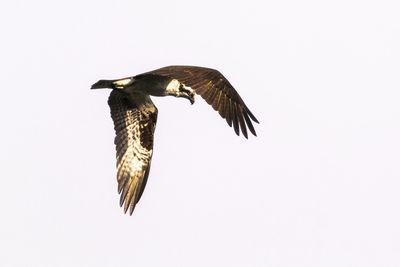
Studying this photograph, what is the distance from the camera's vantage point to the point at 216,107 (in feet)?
41.3

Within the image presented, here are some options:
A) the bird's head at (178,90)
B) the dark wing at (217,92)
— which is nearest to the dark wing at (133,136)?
the bird's head at (178,90)

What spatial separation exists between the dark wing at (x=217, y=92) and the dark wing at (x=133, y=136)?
216 centimetres

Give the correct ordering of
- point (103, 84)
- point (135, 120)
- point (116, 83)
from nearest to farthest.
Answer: point (103, 84)
point (116, 83)
point (135, 120)

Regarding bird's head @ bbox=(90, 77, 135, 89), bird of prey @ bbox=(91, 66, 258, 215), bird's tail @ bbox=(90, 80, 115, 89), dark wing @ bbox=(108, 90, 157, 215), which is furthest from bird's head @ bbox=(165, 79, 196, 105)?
bird's tail @ bbox=(90, 80, 115, 89)

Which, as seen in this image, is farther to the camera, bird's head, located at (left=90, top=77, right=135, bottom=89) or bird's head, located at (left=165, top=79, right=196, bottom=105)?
bird's head, located at (left=165, top=79, right=196, bottom=105)

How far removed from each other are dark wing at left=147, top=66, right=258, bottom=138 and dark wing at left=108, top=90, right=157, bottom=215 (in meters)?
2.16

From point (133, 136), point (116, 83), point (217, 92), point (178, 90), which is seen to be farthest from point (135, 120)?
point (217, 92)

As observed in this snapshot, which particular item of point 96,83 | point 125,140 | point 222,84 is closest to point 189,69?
point 222,84

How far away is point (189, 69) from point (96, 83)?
5.73ft

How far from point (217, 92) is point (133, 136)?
9.83 ft

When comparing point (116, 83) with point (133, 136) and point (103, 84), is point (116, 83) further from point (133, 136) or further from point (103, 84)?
point (133, 136)

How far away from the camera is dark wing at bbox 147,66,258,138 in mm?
12625

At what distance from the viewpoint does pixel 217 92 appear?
12.8 meters

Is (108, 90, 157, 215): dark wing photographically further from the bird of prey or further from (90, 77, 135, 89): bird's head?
(90, 77, 135, 89): bird's head
